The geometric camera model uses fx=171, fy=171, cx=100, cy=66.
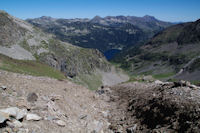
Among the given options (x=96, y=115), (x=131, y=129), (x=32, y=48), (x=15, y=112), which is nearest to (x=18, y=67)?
(x=96, y=115)

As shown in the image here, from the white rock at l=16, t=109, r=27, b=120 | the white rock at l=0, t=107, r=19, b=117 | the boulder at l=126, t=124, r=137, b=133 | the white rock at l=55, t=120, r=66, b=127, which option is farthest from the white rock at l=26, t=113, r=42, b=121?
the boulder at l=126, t=124, r=137, b=133

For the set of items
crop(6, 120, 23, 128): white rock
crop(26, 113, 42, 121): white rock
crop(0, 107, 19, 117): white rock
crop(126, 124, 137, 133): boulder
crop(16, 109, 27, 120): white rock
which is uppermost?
crop(0, 107, 19, 117): white rock

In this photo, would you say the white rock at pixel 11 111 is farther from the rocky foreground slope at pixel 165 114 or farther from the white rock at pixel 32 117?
the rocky foreground slope at pixel 165 114

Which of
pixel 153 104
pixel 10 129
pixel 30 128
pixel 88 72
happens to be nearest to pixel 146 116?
pixel 153 104

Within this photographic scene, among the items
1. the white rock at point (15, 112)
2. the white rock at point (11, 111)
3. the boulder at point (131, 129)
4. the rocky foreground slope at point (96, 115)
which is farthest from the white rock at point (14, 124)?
the boulder at point (131, 129)

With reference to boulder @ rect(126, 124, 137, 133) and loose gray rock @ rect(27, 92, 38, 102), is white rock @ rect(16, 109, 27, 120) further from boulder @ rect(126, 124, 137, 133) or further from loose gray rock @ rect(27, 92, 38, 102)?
boulder @ rect(126, 124, 137, 133)

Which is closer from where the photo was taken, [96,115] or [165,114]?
[165,114]

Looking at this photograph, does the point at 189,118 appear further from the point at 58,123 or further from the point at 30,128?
the point at 30,128

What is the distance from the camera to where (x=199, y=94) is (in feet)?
52.2

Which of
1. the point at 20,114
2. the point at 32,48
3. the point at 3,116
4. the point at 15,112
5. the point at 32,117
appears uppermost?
the point at 32,48

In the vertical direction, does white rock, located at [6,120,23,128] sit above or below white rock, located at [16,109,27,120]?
below

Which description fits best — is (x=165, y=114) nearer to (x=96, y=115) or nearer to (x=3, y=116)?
(x=96, y=115)

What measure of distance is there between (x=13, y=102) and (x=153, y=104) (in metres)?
13.3

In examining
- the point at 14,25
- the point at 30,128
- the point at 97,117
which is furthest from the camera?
the point at 14,25
